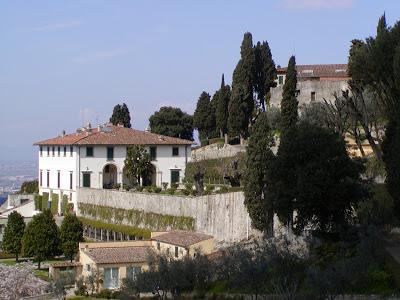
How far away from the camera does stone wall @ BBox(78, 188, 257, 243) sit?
159ft

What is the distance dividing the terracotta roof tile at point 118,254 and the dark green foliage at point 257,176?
6108 millimetres

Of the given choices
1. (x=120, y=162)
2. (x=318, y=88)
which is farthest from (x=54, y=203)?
(x=318, y=88)

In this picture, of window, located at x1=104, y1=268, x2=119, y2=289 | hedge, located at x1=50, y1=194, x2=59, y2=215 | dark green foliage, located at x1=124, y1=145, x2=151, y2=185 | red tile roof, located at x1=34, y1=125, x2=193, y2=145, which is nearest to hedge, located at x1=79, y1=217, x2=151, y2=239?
dark green foliage, located at x1=124, y1=145, x2=151, y2=185

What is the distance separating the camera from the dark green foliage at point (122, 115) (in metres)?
99.5

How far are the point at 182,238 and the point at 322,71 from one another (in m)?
40.6

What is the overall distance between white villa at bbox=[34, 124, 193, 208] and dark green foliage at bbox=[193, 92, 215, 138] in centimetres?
1751

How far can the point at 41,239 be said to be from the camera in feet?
197

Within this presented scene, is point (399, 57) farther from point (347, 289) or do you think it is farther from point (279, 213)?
point (347, 289)

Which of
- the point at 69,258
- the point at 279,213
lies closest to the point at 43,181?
the point at 69,258

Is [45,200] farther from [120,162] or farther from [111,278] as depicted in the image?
[111,278]

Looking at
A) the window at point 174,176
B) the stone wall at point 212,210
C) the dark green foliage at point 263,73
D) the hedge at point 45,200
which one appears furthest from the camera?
the dark green foliage at point 263,73

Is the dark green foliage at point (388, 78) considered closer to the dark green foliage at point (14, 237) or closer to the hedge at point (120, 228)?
the hedge at point (120, 228)

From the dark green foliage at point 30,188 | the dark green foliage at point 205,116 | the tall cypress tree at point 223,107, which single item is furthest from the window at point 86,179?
the dark green foliage at point 205,116

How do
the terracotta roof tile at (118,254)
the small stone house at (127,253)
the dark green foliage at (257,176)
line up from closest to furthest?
1. the small stone house at (127,253)
2. the dark green foliage at (257,176)
3. the terracotta roof tile at (118,254)
